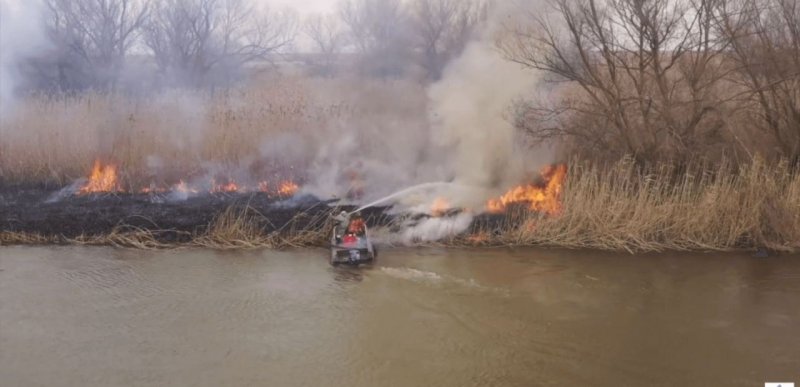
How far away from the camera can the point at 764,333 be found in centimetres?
691

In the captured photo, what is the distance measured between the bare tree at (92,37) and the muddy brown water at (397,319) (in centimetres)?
1167

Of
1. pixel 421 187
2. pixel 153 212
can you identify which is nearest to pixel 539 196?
pixel 421 187

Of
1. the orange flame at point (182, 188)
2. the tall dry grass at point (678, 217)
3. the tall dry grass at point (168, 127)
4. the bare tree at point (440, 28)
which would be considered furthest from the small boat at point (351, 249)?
the bare tree at point (440, 28)

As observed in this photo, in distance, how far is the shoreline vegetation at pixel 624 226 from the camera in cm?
1033

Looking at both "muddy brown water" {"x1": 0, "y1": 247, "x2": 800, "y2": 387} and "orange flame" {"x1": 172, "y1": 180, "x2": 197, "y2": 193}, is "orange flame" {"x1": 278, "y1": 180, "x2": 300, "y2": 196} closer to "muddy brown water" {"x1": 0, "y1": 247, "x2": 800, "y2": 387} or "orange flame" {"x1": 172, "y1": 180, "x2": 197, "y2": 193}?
"orange flame" {"x1": 172, "y1": 180, "x2": 197, "y2": 193}

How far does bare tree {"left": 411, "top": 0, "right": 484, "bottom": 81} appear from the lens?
669 inches

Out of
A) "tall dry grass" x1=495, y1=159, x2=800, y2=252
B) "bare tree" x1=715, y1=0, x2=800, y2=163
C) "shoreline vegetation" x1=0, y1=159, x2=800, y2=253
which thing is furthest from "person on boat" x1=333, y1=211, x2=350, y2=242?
"bare tree" x1=715, y1=0, x2=800, y2=163

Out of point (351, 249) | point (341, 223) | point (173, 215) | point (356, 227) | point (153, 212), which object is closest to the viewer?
point (351, 249)

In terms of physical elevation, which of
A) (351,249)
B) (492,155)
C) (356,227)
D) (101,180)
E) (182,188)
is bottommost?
(351,249)

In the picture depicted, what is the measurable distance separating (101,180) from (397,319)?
8.15 metres

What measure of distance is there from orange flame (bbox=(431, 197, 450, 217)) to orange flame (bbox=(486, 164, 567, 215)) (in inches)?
28.0

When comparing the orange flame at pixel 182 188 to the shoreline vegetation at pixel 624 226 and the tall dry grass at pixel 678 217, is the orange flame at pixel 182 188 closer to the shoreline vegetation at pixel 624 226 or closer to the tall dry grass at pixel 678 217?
the shoreline vegetation at pixel 624 226

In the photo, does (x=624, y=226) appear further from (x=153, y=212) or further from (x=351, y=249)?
(x=153, y=212)

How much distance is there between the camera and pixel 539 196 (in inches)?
445
